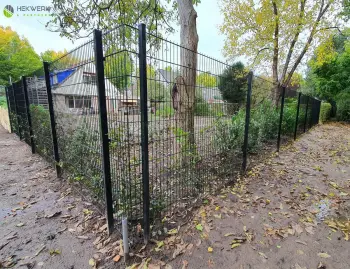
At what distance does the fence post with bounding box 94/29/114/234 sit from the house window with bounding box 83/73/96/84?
17 cm

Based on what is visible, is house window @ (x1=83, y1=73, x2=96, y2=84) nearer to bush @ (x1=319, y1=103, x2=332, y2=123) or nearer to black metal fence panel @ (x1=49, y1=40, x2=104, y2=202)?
black metal fence panel @ (x1=49, y1=40, x2=104, y2=202)

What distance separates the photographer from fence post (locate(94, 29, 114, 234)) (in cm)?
173

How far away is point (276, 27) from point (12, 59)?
3183cm

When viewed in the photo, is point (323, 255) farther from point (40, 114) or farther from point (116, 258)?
point (40, 114)

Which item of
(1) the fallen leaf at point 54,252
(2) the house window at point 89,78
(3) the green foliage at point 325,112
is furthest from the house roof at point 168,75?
(3) the green foliage at point 325,112

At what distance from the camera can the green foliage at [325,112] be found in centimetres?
1419

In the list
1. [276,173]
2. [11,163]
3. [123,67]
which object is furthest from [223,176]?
[11,163]

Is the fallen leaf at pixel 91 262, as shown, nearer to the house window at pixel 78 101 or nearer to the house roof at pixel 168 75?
the house window at pixel 78 101

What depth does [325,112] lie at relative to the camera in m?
14.5

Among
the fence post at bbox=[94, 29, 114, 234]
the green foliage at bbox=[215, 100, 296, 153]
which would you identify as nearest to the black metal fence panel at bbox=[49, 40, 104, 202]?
the fence post at bbox=[94, 29, 114, 234]

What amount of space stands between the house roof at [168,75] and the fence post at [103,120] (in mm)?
595

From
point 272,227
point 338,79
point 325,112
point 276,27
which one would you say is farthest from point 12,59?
point 325,112

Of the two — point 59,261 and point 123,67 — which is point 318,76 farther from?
point 59,261

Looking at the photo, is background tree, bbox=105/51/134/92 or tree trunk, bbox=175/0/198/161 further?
tree trunk, bbox=175/0/198/161
